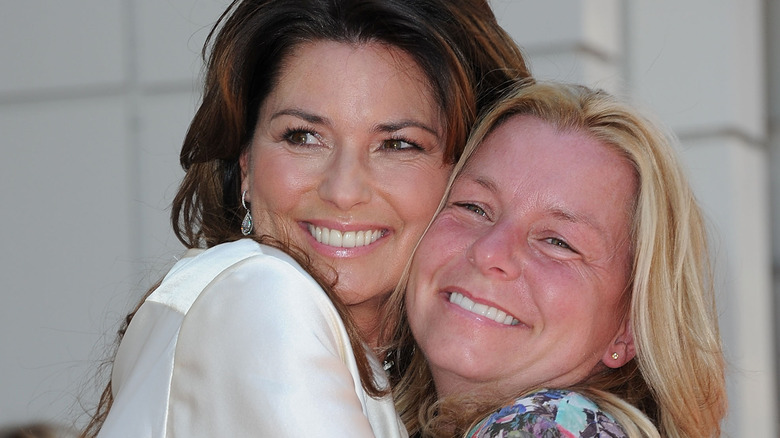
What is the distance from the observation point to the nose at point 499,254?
1.98 m

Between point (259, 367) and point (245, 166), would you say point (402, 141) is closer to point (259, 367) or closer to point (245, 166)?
point (245, 166)

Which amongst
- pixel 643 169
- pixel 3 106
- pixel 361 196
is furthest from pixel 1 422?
pixel 643 169

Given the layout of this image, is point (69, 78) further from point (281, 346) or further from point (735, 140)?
point (281, 346)

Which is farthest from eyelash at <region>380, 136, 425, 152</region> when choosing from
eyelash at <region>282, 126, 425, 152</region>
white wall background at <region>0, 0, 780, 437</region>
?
white wall background at <region>0, 0, 780, 437</region>

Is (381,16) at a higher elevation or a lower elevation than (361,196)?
higher

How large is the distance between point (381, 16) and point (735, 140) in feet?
5.52

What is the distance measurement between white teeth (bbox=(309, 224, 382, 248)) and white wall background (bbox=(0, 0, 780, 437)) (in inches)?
48.2

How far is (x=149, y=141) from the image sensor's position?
3900mm

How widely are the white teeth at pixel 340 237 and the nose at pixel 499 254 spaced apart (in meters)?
0.21

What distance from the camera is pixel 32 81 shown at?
4.12m

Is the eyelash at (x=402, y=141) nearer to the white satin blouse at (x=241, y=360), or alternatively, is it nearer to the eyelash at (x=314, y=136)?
the eyelash at (x=314, y=136)

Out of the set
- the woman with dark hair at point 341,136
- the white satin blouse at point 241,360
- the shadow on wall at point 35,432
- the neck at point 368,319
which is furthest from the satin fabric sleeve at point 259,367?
the shadow on wall at point 35,432

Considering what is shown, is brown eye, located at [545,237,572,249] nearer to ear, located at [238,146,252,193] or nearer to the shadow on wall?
ear, located at [238,146,252,193]

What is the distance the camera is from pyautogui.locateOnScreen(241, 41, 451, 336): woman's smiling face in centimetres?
198
